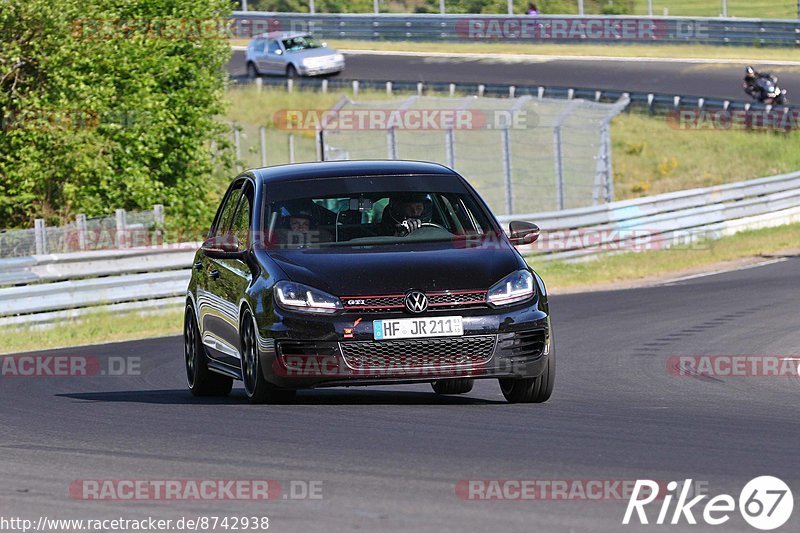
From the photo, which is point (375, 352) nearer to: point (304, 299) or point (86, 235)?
point (304, 299)

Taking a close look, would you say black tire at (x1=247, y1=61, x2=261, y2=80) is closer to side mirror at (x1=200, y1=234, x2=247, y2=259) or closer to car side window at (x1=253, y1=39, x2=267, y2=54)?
car side window at (x1=253, y1=39, x2=267, y2=54)

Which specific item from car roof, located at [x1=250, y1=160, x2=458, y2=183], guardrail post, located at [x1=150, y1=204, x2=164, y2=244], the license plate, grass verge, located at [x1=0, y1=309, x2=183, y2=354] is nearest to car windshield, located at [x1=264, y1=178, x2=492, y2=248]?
car roof, located at [x1=250, y1=160, x2=458, y2=183]

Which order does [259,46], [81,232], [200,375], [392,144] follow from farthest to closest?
[259,46], [392,144], [81,232], [200,375]

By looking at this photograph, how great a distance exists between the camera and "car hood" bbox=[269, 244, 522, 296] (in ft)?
29.3

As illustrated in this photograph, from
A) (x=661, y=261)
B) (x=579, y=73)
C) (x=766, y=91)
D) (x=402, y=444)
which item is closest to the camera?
(x=402, y=444)

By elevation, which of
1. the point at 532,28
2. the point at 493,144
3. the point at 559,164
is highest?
the point at 559,164

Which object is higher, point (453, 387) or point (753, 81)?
point (453, 387)

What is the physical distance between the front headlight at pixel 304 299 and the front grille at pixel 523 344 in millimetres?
969

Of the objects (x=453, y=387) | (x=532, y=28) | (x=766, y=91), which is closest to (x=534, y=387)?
(x=453, y=387)

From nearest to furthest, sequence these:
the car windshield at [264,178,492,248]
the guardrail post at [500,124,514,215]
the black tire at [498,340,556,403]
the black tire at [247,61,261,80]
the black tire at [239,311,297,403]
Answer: the black tire at [239,311,297,403] < the black tire at [498,340,556,403] < the car windshield at [264,178,492,248] < the guardrail post at [500,124,514,215] < the black tire at [247,61,261,80]

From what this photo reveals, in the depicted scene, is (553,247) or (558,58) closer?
(553,247)

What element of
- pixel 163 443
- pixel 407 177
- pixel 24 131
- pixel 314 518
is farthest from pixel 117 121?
pixel 314 518

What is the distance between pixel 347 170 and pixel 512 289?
1628mm

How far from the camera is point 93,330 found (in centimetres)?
1930
